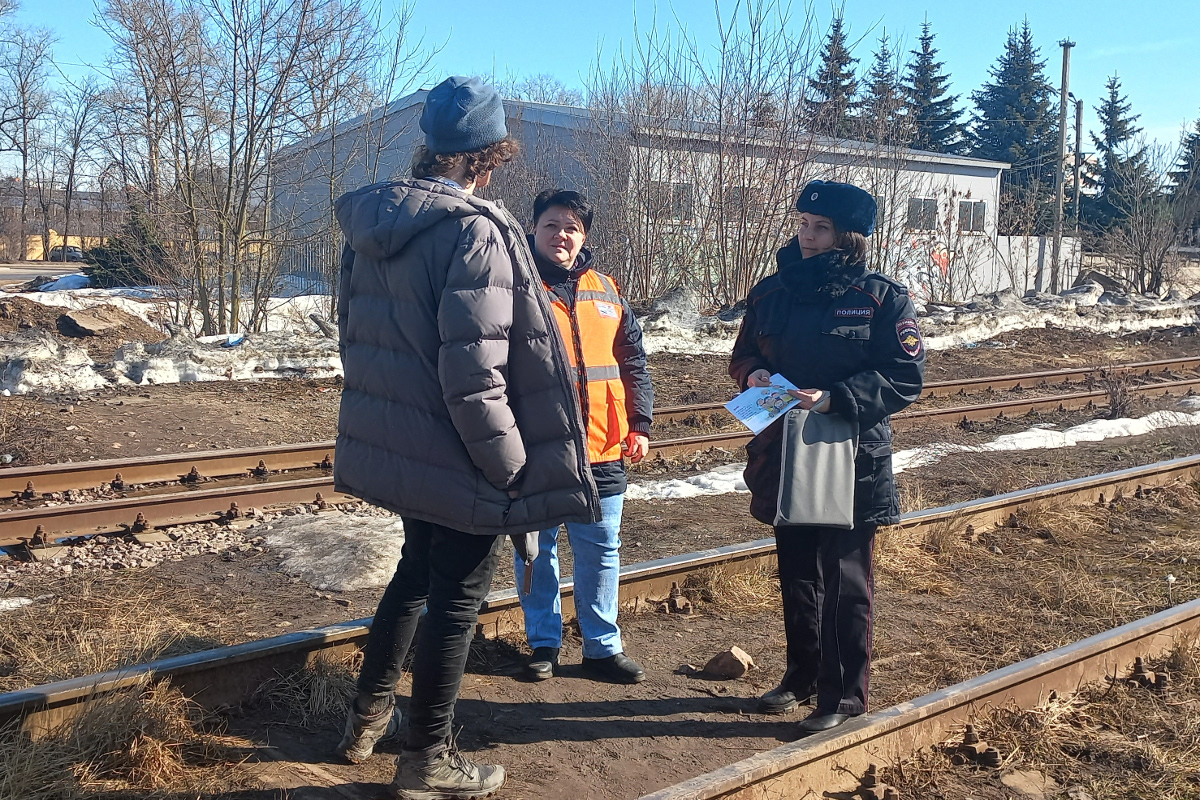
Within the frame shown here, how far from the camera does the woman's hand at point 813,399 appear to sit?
11.8ft

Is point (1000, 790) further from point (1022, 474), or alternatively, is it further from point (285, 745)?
point (1022, 474)

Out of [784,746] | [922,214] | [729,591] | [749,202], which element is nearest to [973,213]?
[922,214]

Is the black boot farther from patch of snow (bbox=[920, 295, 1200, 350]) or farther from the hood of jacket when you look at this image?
patch of snow (bbox=[920, 295, 1200, 350])

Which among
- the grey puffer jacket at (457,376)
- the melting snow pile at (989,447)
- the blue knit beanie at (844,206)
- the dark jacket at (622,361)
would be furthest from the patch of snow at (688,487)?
the grey puffer jacket at (457,376)

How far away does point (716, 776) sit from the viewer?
9.81 ft

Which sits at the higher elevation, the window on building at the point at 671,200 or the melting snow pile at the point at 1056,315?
the window on building at the point at 671,200

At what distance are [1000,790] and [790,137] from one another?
691 inches

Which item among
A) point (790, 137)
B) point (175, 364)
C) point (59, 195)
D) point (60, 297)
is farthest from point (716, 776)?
point (59, 195)

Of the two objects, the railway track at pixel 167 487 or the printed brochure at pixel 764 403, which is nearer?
the printed brochure at pixel 764 403

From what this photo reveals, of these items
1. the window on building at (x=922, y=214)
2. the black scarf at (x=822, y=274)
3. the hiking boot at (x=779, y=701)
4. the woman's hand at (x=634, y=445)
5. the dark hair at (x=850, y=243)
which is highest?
the window on building at (x=922, y=214)

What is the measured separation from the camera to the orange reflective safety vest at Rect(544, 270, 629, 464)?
3912 millimetres

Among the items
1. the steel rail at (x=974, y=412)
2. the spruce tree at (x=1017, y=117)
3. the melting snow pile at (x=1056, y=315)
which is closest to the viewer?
the steel rail at (x=974, y=412)

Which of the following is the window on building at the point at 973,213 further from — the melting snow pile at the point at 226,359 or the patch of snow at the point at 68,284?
the patch of snow at the point at 68,284

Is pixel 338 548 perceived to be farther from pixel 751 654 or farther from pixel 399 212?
pixel 399 212
